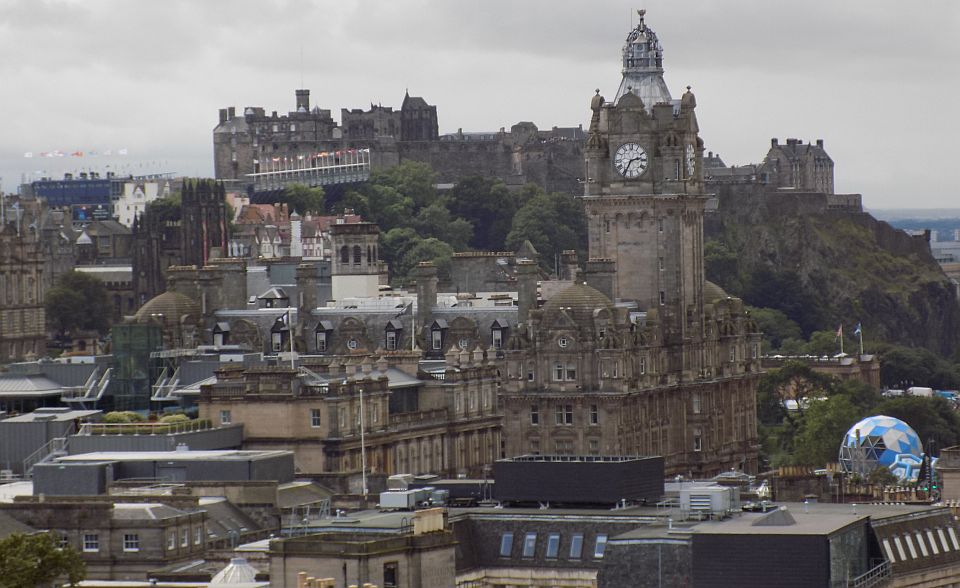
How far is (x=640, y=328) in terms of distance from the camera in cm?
18138

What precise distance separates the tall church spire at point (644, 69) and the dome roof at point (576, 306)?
55.1 feet

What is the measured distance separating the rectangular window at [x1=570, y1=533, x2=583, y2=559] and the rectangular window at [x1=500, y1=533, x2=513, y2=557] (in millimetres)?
1826

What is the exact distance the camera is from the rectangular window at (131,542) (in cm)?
11250

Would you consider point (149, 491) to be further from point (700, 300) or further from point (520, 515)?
point (700, 300)

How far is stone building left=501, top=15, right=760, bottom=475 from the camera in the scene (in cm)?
17500

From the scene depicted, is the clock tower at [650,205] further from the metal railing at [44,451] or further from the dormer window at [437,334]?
the metal railing at [44,451]

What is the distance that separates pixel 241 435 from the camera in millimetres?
145750

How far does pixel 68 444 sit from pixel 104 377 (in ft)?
62.8

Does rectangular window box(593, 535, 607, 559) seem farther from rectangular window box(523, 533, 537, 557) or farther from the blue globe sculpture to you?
the blue globe sculpture

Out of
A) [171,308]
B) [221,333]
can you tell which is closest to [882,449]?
[221,333]

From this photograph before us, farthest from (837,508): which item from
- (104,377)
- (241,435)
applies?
(104,377)

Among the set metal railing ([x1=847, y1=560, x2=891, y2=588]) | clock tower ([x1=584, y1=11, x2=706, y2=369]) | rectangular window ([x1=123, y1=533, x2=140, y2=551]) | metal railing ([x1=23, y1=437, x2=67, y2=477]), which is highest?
clock tower ([x1=584, y1=11, x2=706, y2=369])

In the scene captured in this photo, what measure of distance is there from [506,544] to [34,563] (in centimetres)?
1387

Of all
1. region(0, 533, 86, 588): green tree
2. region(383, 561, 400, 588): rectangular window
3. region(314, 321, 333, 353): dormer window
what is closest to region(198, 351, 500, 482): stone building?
region(314, 321, 333, 353): dormer window
